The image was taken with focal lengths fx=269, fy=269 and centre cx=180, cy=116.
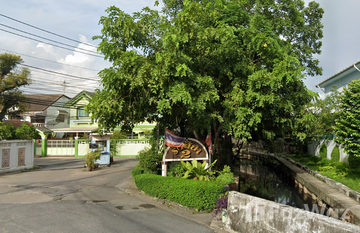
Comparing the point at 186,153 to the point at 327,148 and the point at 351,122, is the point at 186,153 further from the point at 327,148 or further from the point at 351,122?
the point at 327,148

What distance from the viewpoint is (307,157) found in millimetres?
21812

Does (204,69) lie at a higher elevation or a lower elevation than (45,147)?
higher

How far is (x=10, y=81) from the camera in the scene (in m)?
28.3

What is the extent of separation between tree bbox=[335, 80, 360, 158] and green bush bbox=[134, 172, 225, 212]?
585 cm

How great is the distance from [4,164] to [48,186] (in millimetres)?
5950

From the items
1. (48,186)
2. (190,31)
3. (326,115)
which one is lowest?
(48,186)

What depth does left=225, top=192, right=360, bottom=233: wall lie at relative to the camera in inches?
197

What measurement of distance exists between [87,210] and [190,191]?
3155 millimetres

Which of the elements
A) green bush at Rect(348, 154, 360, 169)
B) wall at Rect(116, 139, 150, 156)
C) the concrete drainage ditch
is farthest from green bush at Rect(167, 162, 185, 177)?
wall at Rect(116, 139, 150, 156)

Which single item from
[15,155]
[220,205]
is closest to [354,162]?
[220,205]

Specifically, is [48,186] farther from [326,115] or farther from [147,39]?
[326,115]

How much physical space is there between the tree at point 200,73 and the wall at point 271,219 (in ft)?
10.1

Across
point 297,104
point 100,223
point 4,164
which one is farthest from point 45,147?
point 297,104

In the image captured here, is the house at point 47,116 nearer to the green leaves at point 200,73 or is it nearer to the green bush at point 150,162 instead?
the green bush at point 150,162
